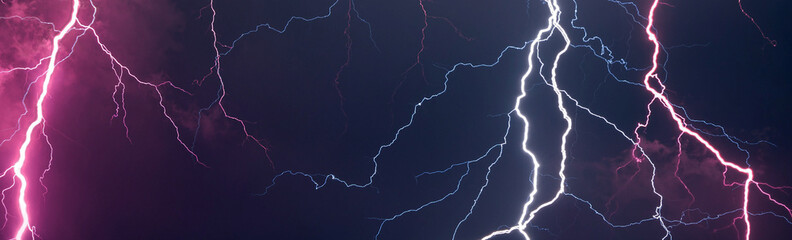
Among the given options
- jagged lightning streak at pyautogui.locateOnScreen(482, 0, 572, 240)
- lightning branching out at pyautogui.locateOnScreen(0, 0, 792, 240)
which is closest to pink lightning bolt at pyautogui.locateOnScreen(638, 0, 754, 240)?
lightning branching out at pyautogui.locateOnScreen(0, 0, 792, 240)

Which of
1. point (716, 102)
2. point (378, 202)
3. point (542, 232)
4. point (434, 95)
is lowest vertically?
point (542, 232)

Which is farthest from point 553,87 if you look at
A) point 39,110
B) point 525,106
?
point 39,110

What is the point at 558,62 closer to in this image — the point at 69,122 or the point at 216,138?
the point at 216,138

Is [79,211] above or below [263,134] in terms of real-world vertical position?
below

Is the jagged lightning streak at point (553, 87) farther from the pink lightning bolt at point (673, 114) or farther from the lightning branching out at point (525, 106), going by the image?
the pink lightning bolt at point (673, 114)

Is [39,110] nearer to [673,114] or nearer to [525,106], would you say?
[525,106]

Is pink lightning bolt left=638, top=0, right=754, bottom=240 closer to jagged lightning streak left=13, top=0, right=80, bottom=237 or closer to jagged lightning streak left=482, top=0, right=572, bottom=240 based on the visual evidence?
jagged lightning streak left=482, top=0, right=572, bottom=240

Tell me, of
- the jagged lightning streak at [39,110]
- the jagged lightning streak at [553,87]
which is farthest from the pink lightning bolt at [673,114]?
the jagged lightning streak at [39,110]

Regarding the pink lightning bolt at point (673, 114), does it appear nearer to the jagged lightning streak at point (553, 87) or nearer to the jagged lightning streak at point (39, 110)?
the jagged lightning streak at point (553, 87)

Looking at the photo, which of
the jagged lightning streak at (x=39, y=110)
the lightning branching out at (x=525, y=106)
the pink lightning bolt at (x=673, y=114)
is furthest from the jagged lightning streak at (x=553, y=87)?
the jagged lightning streak at (x=39, y=110)

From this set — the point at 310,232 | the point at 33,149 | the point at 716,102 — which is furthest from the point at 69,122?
the point at 716,102

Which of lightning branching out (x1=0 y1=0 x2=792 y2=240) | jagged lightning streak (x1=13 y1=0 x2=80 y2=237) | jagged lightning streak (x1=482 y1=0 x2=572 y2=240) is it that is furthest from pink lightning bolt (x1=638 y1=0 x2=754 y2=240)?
jagged lightning streak (x1=13 y1=0 x2=80 y2=237)
